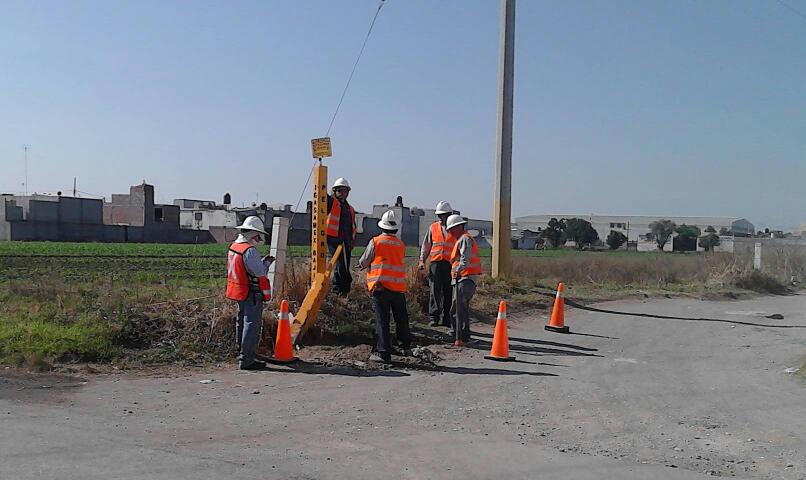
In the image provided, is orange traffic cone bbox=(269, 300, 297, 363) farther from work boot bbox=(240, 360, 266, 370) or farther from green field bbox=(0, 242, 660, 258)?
green field bbox=(0, 242, 660, 258)

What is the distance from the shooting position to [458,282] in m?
11.9

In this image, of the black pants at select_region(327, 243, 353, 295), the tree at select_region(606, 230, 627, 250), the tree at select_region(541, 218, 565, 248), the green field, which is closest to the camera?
the black pants at select_region(327, 243, 353, 295)

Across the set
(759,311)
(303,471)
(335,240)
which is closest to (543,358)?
(335,240)

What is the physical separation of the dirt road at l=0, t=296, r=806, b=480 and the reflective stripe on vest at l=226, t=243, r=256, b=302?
1.01 metres

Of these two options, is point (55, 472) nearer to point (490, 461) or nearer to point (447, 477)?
point (447, 477)

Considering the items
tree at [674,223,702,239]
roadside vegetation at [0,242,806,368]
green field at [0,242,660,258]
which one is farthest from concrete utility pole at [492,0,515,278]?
tree at [674,223,702,239]

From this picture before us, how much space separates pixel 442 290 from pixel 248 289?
175 inches

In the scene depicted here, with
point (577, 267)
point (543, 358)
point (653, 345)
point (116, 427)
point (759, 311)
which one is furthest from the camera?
point (577, 267)

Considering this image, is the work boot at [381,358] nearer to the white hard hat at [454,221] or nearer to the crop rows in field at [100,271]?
the white hard hat at [454,221]

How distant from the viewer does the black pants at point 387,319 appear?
10.4 meters

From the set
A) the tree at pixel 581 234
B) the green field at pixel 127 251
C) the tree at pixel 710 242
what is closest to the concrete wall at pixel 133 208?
the green field at pixel 127 251

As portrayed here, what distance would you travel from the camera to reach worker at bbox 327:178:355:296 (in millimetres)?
12688

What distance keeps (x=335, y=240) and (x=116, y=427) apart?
6.13m

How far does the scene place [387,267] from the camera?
34.6 feet
